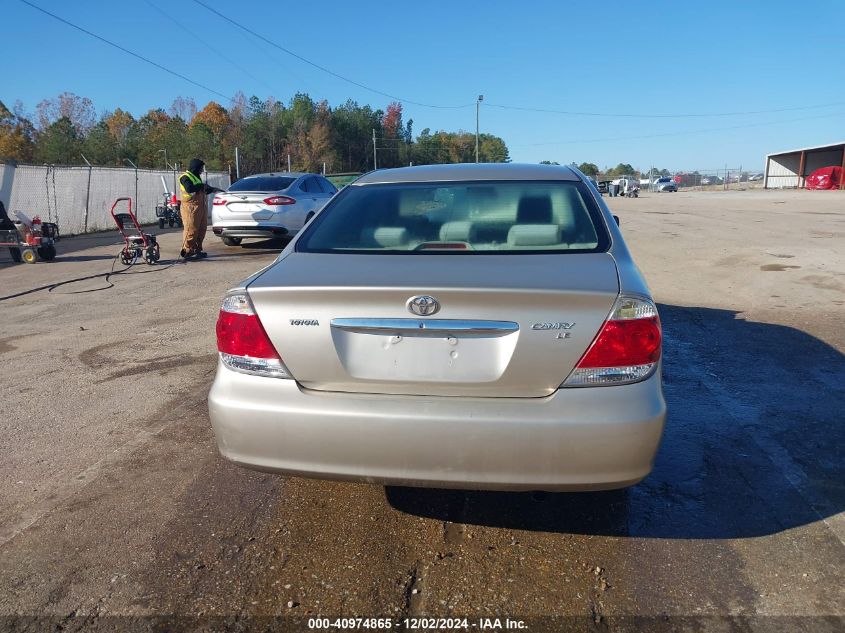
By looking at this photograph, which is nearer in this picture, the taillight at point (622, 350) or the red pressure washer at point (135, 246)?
the taillight at point (622, 350)

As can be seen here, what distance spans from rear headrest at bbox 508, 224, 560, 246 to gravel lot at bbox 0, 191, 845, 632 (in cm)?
131

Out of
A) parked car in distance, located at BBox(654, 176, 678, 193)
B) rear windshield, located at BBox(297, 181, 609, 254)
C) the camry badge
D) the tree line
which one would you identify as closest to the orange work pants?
rear windshield, located at BBox(297, 181, 609, 254)

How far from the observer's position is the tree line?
5738cm

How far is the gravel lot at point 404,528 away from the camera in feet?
8.44

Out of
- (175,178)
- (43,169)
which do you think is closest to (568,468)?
(43,169)

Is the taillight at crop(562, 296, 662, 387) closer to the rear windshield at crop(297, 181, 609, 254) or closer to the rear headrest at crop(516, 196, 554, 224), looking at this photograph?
the rear windshield at crop(297, 181, 609, 254)

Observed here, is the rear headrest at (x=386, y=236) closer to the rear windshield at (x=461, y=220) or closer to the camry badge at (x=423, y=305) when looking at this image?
the rear windshield at (x=461, y=220)

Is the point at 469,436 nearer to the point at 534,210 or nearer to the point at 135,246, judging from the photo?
the point at 534,210

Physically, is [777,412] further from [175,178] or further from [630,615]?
[175,178]

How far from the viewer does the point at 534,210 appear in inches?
140

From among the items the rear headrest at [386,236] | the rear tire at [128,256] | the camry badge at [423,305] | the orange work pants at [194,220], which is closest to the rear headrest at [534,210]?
the rear headrest at [386,236]

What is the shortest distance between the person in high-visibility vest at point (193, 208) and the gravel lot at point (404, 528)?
7108 millimetres

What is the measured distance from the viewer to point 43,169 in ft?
57.1

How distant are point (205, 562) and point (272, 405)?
2.54 feet
